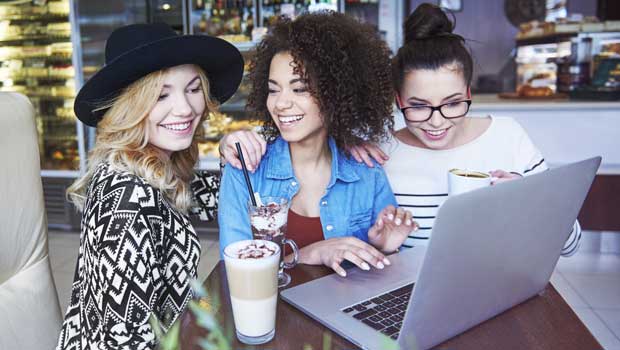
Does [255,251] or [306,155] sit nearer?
[255,251]

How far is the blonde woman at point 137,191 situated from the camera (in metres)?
1.15

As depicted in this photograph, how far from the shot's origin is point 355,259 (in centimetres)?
115

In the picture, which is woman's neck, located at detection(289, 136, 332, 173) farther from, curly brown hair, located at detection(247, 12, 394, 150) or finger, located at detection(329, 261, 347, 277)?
finger, located at detection(329, 261, 347, 277)

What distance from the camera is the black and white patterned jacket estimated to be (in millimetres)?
1139

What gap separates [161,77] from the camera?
53.7 inches

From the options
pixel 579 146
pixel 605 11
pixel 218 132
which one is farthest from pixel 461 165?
pixel 605 11

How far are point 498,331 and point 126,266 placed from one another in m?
0.78

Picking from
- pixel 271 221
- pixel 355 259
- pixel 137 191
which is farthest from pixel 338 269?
pixel 137 191

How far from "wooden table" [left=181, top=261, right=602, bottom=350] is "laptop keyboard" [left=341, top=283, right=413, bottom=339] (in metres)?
0.07

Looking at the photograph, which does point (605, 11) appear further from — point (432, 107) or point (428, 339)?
point (428, 339)

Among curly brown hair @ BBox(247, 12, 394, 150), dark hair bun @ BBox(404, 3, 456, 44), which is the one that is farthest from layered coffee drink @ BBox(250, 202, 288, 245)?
dark hair bun @ BBox(404, 3, 456, 44)

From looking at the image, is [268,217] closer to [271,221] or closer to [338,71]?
[271,221]

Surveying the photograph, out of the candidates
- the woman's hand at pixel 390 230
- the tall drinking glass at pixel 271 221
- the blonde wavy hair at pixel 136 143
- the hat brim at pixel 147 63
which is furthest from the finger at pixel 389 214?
the hat brim at pixel 147 63

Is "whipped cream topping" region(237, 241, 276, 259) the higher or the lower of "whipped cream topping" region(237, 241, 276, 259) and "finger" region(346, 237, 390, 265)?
the higher
